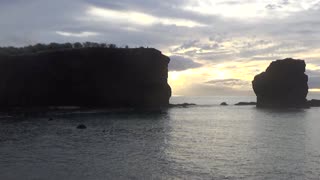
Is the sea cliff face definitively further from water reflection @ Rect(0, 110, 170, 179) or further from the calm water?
the calm water

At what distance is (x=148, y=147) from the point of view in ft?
191

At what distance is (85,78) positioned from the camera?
171m

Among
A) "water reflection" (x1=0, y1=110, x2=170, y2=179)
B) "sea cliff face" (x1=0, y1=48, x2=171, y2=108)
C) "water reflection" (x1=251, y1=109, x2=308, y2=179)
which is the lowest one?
"water reflection" (x1=0, y1=110, x2=170, y2=179)

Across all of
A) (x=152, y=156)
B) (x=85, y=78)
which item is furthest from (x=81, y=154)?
(x=85, y=78)

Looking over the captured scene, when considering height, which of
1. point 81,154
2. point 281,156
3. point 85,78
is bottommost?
point 81,154

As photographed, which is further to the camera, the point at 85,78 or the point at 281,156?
the point at 85,78

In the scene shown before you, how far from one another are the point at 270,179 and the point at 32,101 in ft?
465

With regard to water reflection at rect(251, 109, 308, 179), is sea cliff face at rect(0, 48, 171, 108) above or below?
above

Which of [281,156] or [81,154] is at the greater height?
[281,156]

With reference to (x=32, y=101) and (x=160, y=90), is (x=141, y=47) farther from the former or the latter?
(x=32, y=101)

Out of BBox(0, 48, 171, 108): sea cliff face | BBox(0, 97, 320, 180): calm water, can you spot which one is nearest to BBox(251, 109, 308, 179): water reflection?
BBox(0, 97, 320, 180): calm water

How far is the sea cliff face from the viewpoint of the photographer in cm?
16338

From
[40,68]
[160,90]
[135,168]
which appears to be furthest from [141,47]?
[135,168]

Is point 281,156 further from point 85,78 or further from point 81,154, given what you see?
point 85,78
